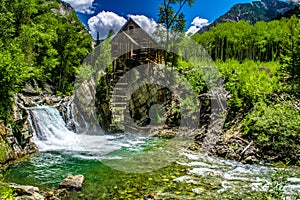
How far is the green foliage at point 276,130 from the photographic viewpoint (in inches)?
382

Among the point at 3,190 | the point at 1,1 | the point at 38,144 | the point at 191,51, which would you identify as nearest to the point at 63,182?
the point at 3,190

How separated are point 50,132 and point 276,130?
10.8m

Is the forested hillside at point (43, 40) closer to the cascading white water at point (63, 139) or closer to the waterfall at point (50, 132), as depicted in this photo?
the waterfall at point (50, 132)

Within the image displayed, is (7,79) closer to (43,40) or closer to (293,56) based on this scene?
(293,56)

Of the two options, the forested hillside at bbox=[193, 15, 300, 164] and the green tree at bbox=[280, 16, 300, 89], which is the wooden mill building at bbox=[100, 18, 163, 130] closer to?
the forested hillside at bbox=[193, 15, 300, 164]

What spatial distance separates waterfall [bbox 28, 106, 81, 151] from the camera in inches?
514

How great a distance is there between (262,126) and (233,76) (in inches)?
247

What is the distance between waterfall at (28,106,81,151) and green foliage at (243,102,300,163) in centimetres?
819

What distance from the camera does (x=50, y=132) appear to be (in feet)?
46.8

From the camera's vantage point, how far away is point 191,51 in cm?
4225

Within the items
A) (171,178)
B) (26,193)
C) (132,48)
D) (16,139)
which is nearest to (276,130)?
(171,178)

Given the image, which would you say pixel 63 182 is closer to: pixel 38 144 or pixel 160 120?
pixel 38 144

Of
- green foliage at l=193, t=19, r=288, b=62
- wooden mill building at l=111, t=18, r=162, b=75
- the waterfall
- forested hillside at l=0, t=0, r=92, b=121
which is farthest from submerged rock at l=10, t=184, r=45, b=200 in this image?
green foliage at l=193, t=19, r=288, b=62

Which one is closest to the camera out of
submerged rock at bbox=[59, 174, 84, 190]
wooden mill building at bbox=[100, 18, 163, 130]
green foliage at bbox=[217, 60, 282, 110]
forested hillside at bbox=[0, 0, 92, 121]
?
submerged rock at bbox=[59, 174, 84, 190]
